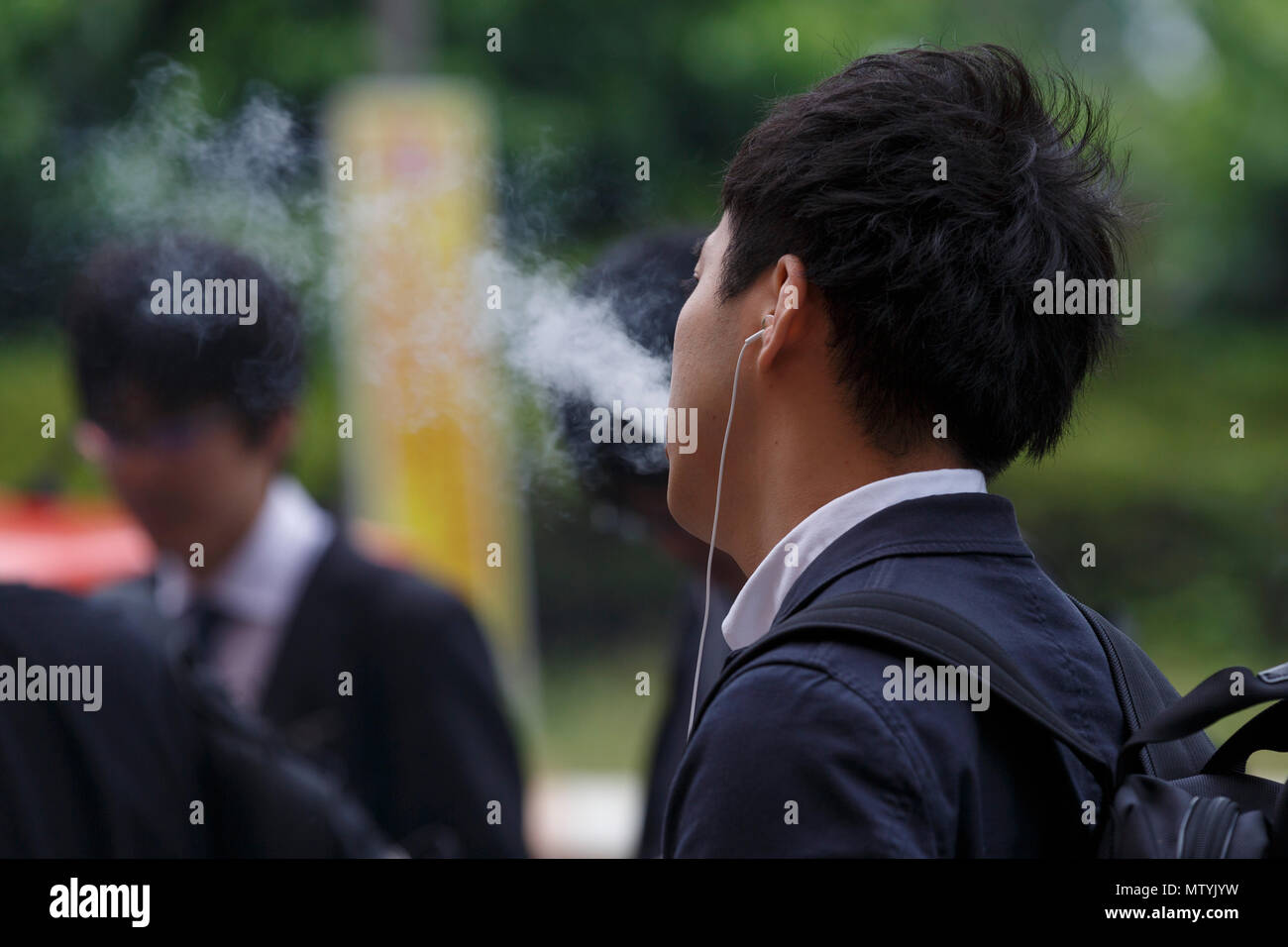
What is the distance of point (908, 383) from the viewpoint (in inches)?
56.7

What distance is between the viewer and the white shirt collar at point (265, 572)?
3297 millimetres

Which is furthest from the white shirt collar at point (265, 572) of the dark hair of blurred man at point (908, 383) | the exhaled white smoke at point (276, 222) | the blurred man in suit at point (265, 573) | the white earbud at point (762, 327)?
the white earbud at point (762, 327)

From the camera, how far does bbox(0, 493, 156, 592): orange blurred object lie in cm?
428

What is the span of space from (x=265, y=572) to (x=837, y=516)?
2.18 meters

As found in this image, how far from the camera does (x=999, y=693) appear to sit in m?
1.24

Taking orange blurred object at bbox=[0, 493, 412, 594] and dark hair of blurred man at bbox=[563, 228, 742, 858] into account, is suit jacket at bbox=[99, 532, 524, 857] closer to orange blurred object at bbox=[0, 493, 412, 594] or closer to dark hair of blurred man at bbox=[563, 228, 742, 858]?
dark hair of blurred man at bbox=[563, 228, 742, 858]

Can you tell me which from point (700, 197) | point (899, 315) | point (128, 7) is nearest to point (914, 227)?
point (899, 315)

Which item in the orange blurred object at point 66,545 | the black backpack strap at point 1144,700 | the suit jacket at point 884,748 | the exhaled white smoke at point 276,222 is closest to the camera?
the suit jacket at point 884,748

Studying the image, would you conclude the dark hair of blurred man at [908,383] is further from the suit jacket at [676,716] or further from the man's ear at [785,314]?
the suit jacket at [676,716]

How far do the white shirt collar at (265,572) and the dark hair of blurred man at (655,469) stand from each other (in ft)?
2.49

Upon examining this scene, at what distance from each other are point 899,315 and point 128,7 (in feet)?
28.3

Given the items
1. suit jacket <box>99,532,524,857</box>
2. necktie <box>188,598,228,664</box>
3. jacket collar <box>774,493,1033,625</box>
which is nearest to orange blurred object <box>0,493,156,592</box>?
necktie <box>188,598,228,664</box>

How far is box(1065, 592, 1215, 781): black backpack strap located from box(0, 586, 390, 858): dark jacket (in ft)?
4.80

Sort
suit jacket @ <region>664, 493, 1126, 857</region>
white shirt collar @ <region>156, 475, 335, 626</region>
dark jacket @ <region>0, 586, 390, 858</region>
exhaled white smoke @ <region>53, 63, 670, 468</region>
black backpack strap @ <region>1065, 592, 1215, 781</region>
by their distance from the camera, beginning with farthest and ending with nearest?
white shirt collar @ <region>156, 475, 335, 626</region>
exhaled white smoke @ <region>53, 63, 670, 468</region>
dark jacket @ <region>0, 586, 390, 858</region>
black backpack strap @ <region>1065, 592, 1215, 781</region>
suit jacket @ <region>664, 493, 1126, 857</region>
